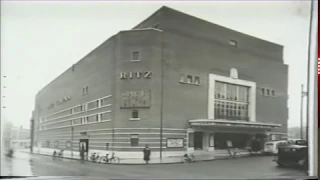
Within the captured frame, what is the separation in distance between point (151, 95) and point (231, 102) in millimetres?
844

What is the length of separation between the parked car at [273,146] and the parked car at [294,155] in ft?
0.12

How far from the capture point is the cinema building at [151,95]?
12.3 ft

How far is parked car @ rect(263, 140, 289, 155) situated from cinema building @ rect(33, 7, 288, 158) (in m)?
0.09

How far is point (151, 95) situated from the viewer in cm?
Result: 376

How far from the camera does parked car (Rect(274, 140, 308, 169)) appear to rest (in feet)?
12.6

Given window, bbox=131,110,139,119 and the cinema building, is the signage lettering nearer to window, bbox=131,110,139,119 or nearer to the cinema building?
the cinema building

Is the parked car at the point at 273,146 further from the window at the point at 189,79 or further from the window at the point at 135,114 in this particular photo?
the window at the point at 135,114

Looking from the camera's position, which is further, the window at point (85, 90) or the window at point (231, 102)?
the window at point (231, 102)

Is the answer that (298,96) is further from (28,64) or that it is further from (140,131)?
(28,64)

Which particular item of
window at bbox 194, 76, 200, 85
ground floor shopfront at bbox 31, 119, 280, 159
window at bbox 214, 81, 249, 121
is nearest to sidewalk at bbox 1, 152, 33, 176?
ground floor shopfront at bbox 31, 119, 280, 159

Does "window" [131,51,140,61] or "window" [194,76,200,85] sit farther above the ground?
"window" [131,51,140,61]

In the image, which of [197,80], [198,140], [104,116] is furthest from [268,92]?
[104,116]

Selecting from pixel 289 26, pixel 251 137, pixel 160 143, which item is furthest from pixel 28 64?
pixel 289 26

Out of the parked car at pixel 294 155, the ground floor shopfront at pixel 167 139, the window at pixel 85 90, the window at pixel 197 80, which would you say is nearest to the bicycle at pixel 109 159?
the ground floor shopfront at pixel 167 139
